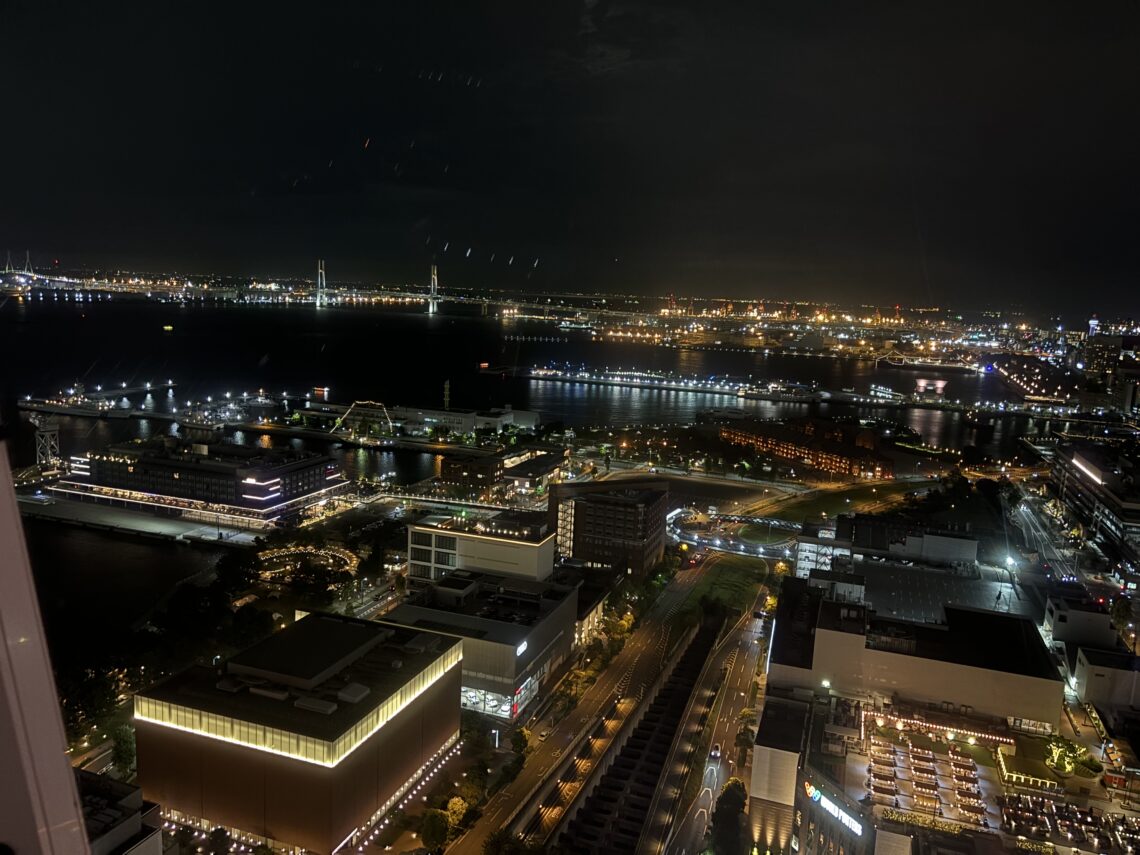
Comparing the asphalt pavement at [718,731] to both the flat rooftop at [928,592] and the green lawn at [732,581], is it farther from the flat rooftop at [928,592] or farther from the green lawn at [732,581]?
the flat rooftop at [928,592]

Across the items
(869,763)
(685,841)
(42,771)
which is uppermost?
(42,771)

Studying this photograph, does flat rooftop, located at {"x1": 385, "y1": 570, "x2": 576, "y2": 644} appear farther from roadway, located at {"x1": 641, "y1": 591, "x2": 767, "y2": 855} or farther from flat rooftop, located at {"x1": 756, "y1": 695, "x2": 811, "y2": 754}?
A: flat rooftop, located at {"x1": 756, "y1": 695, "x2": 811, "y2": 754}

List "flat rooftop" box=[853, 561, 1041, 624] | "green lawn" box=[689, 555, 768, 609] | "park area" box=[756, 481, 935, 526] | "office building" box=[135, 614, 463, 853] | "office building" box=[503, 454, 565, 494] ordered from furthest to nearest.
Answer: "office building" box=[503, 454, 565, 494] < "park area" box=[756, 481, 935, 526] < "green lawn" box=[689, 555, 768, 609] < "flat rooftop" box=[853, 561, 1041, 624] < "office building" box=[135, 614, 463, 853]

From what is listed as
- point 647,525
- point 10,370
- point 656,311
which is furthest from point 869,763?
point 656,311

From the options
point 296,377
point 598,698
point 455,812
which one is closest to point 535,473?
point 598,698

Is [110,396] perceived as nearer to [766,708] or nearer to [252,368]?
[252,368]

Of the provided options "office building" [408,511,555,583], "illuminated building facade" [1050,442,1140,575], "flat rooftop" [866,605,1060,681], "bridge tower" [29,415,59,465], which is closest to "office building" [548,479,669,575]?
"office building" [408,511,555,583]

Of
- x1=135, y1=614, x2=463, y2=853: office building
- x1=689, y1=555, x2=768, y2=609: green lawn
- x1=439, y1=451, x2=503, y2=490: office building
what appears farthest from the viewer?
x1=439, y1=451, x2=503, y2=490: office building
